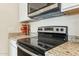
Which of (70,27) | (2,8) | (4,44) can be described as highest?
(2,8)

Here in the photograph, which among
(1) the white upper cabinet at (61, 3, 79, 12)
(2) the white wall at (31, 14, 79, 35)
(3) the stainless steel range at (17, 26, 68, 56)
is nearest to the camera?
(1) the white upper cabinet at (61, 3, 79, 12)

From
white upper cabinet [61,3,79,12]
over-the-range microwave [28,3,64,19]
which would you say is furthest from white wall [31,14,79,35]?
white upper cabinet [61,3,79,12]

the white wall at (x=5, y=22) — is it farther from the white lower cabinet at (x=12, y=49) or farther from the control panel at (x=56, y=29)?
the control panel at (x=56, y=29)

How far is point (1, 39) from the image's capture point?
1.08 m

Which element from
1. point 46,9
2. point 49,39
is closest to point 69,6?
point 46,9

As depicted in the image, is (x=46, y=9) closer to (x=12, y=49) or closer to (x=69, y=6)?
(x=69, y=6)

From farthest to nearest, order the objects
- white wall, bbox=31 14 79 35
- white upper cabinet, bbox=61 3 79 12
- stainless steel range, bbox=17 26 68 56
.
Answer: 1. white wall, bbox=31 14 79 35
2. stainless steel range, bbox=17 26 68 56
3. white upper cabinet, bbox=61 3 79 12

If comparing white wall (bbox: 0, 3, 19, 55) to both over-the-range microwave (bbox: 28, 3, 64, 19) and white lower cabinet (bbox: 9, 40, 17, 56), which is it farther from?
over-the-range microwave (bbox: 28, 3, 64, 19)

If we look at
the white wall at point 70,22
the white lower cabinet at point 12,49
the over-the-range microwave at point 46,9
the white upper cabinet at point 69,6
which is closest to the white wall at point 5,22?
the white lower cabinet at point 12,49

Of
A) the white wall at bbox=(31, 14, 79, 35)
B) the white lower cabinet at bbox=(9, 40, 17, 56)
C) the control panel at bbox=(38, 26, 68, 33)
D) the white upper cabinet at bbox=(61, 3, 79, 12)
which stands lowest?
the white lower cabinet at bbox=(9, 40, 17, 56)

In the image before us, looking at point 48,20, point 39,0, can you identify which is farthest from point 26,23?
point 39,0

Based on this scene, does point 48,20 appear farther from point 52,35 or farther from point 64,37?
point 64,37

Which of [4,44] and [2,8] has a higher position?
[2,8]

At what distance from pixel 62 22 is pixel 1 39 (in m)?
0.49
